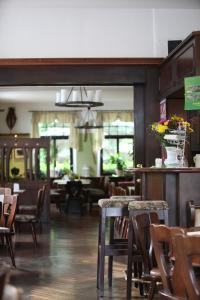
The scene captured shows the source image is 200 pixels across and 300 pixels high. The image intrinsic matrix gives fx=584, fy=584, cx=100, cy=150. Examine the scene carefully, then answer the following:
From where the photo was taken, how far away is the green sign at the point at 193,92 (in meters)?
6.19

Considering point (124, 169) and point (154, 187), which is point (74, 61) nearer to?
point (124, 169)

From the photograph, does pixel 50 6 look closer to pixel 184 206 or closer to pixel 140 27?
pixel 140 27

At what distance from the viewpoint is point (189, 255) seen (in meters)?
2.84

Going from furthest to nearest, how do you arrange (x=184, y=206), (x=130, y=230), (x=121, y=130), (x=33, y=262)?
(x=121, y=130)
(x=33, y=262)
(x=184, y=206)
(x=130, y=230)

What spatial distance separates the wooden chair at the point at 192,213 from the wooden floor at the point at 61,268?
2.87ft

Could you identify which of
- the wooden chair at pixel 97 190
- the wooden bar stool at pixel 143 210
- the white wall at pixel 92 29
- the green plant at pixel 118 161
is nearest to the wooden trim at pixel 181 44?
the white wall at pixel 92 29

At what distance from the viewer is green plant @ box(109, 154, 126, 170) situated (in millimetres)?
18828

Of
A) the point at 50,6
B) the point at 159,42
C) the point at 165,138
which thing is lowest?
the point at 165,138

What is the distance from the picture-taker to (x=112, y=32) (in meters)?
9.13

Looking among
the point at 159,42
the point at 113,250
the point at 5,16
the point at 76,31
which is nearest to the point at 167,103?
the point at 159,42

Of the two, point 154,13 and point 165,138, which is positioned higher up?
point 154,13

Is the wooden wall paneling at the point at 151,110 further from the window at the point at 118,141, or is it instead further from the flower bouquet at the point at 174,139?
the window at the point at 118,141

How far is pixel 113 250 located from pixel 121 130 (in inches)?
558

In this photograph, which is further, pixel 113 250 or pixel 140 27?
pixel 140 27
